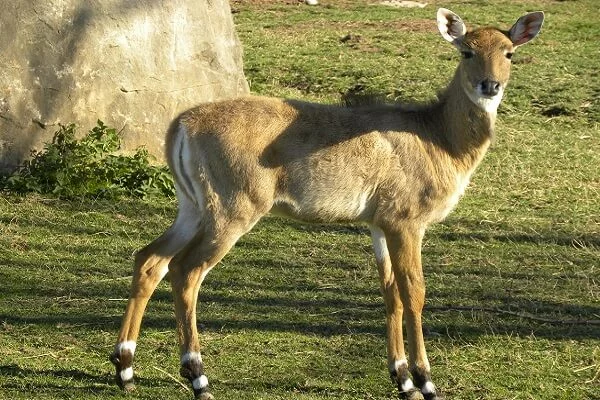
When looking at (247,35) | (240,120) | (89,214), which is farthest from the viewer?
(247,35)

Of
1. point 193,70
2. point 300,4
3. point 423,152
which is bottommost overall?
point 300,4

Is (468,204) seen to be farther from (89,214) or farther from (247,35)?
(247,35)

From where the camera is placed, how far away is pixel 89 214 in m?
11.2

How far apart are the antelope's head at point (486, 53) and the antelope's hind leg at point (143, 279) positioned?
198cm

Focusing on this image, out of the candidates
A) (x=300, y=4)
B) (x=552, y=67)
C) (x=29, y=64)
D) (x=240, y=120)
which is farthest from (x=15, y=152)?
(x=300, y=4)

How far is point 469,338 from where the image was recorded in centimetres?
859

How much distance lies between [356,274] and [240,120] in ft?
8.91

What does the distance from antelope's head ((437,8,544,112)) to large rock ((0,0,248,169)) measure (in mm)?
4507

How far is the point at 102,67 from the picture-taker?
39.3 ft

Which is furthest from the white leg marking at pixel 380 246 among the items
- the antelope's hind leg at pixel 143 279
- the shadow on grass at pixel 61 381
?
the shadow on grass at pixel 61 381

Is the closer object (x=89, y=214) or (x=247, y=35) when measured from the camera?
(x=89, y=214)

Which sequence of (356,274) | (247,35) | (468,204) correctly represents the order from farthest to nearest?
(247,35), (468,204), (356,274)

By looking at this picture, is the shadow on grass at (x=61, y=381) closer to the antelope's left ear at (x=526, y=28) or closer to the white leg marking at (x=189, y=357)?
the white leg marking at (x=189, y=357)

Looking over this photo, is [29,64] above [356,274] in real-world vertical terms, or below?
above
